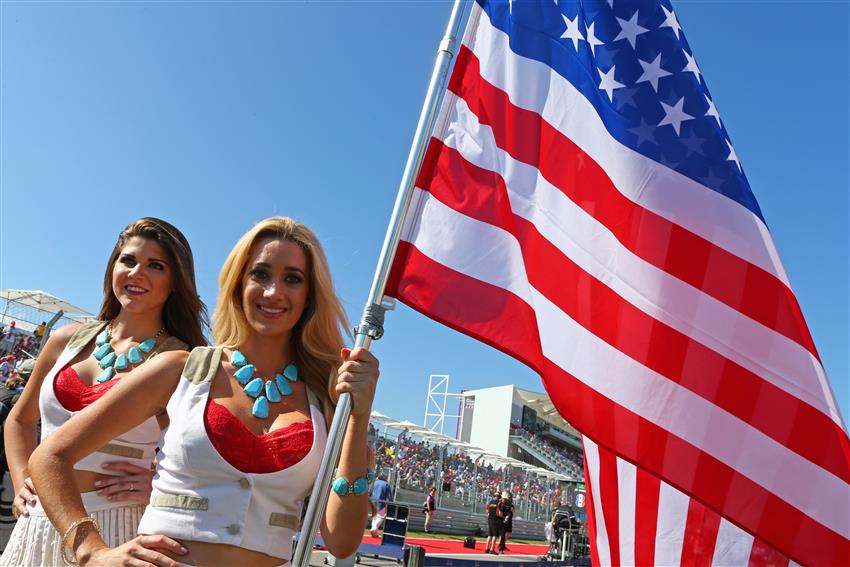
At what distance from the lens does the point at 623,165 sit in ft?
8.84

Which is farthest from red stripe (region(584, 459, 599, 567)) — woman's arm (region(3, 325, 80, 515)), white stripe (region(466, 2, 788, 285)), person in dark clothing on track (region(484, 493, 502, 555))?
person in dark clothing on track (region(484, 493, 502, 555))

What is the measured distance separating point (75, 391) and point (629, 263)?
2.23 metres

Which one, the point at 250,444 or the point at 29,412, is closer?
the point at 250,444

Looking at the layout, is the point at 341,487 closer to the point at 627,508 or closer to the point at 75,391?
the point at 75,391

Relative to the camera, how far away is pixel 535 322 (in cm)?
264

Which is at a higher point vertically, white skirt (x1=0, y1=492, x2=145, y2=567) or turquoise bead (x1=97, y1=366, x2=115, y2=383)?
turquoise bead (x1=97, y1=366, x2=115, y2=383)

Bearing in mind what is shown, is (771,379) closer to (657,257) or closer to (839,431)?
(839,431)

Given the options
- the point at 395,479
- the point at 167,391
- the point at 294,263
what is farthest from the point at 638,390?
the point at 395,479

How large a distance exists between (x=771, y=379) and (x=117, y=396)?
2.18 m

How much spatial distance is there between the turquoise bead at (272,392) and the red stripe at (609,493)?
4.85ft

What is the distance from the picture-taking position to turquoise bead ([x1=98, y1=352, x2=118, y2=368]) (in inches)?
111

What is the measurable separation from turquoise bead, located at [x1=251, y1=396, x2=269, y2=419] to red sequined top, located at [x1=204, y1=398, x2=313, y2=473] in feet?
0.22

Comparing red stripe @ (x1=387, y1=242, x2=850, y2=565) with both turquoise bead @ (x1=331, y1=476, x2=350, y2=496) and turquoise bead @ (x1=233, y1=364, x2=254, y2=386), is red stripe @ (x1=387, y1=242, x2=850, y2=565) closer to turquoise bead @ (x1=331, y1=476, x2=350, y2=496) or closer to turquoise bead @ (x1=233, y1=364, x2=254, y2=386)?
turquoise bead @ (x1=233, y1=364, x2=254, y2=386)

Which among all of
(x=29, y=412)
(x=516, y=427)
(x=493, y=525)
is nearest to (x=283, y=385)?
(x=29, y=412)
